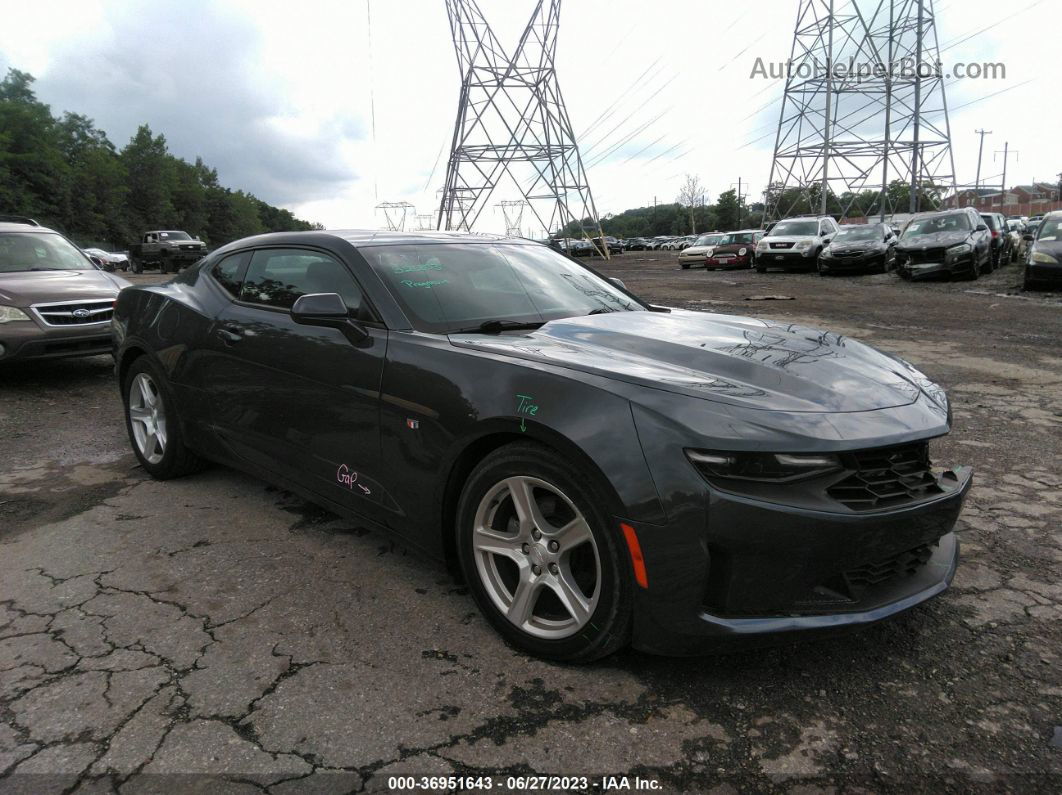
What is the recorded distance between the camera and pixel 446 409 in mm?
2539

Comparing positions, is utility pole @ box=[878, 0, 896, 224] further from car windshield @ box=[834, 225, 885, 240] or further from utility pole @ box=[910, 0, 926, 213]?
car windshield @ box=[834, 225, 885, 240]

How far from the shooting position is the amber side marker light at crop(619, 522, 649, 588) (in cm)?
207

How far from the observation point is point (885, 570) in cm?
223

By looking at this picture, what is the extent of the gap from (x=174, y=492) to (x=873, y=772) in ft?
12.0

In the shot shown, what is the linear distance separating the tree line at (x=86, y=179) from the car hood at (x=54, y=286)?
1809 inches

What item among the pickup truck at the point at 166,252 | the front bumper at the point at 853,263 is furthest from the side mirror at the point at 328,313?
the pickup truck at the point at 166,252

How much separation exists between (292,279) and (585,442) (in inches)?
79.4

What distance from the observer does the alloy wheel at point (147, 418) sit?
423 centimetres

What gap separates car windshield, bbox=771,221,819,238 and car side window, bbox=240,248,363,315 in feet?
69.2

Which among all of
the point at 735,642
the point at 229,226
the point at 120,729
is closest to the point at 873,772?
the point at 735,642

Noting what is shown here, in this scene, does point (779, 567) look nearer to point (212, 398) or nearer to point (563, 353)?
point (563, 353)

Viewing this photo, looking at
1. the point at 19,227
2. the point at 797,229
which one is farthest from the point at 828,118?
the point at 19,227

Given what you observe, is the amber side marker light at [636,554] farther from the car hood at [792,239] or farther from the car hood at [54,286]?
the car hood at [792,239]

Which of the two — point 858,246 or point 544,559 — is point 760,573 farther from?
point 858,246
